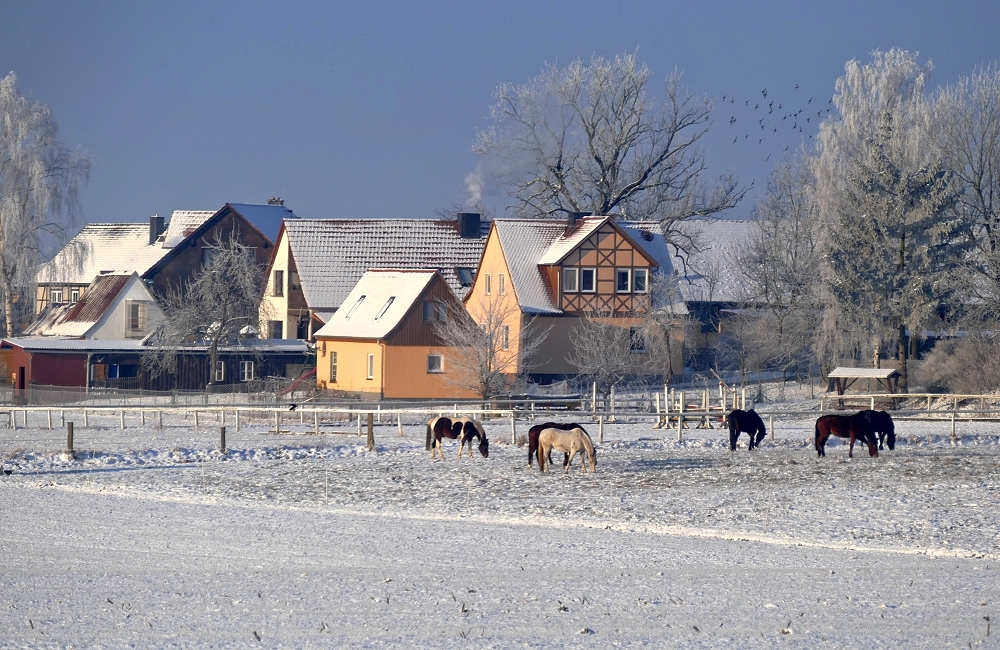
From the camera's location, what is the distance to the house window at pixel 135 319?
66.3m

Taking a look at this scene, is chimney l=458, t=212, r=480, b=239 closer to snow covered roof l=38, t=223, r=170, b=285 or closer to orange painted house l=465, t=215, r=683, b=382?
orange painted house l=465, t=215, r=683, b=382

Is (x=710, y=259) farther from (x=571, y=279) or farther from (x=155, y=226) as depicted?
(x=155, y=226)

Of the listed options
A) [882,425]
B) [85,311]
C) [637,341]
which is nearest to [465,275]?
[637,341]

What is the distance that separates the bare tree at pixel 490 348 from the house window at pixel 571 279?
258 centimetres

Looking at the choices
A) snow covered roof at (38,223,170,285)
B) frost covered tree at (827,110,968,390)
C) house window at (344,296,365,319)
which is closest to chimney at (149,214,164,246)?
snow covered roof at (38,223,170,285)

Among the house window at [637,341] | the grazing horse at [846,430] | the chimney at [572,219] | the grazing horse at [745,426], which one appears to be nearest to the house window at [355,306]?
the chimney at [572,219]

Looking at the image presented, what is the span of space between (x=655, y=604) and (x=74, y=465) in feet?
60.6

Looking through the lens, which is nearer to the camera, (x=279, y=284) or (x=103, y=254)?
(x=279, y=284)

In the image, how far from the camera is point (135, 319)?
219 ft

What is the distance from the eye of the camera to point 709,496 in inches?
874

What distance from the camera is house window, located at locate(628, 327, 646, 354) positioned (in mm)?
54375

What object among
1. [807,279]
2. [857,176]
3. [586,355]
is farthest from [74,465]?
[807,279]

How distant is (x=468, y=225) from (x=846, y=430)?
4052cm

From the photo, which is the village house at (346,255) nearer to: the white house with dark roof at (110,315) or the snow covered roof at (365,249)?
the snow covered roof at (365,249)
